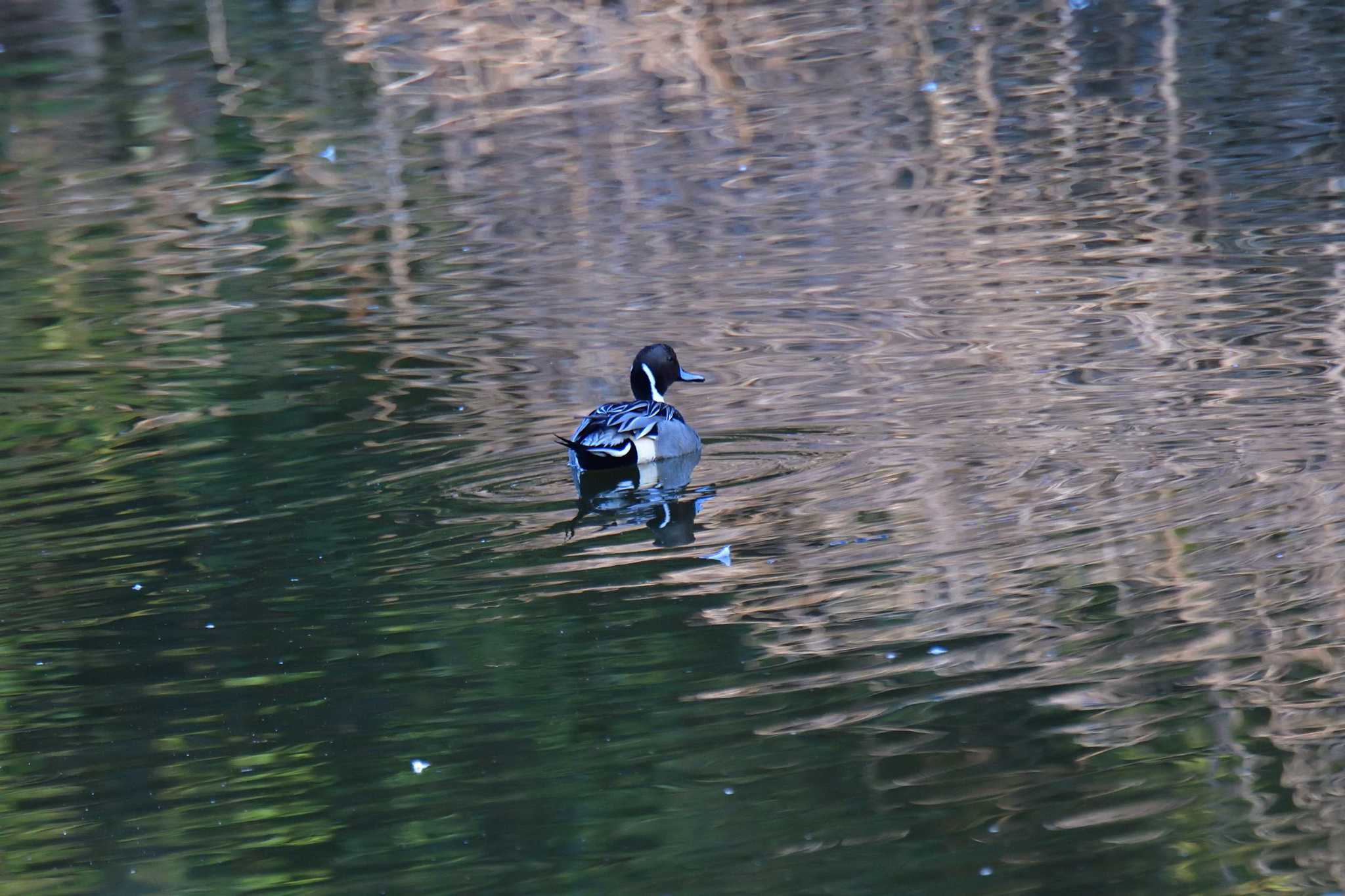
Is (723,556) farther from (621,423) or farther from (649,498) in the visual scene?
(621,423)

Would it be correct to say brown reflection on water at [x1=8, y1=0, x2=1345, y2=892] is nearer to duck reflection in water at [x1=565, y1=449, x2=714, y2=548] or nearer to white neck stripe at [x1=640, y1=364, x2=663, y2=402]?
duck reflection in water at [x1=565, y1=449, x2=714, y2=548]

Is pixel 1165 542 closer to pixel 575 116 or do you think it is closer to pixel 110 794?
pixel 110 794

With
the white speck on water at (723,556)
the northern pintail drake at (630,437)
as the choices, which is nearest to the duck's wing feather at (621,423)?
the northern pintail drake at (630,437)

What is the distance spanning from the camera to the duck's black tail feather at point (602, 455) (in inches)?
345

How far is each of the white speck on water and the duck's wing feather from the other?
1.41m

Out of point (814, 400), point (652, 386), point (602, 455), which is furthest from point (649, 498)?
point (652, 386)

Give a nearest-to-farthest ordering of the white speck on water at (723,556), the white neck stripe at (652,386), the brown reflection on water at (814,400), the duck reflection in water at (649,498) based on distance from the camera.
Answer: the brown reflection on water at (814,400)
the white speck on water at (723,556)
the duck reflection in water at (649,498)
the white neck stripe at (652,386)

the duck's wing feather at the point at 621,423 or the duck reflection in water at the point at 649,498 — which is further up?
the duck's wing feather at the point at 621,423

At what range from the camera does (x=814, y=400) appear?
9.51 m

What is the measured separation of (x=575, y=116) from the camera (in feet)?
63.1

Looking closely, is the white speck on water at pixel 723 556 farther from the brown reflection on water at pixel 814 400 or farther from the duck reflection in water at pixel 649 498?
the duck reflection in water at pixel 649 498

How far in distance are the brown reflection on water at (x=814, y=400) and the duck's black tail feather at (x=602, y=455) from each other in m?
0.15

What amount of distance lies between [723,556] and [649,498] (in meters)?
1.28

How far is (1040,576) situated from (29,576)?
160 inches
